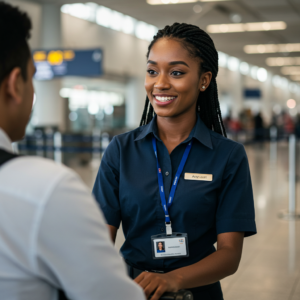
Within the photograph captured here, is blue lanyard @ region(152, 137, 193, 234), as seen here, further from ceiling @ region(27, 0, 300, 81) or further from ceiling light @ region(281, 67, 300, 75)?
ceiling light @ region(281, 67, 300, 75)

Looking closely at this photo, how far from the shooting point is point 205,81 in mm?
1725

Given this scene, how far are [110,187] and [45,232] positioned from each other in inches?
34.2

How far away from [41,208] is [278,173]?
1158cm

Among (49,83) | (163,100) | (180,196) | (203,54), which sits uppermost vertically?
(49,83)

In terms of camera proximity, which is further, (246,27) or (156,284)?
(246,27)

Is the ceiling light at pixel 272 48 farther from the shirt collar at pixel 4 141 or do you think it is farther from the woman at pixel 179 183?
the shirt collar at pixel 4 141

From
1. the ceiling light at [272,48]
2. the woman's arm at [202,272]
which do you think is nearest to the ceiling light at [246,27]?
the ceiling light at [272,48]

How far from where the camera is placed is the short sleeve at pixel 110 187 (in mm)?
1604

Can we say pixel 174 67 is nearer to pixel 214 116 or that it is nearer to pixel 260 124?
pixel 214 116

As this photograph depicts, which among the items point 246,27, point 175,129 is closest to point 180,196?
point 175,129

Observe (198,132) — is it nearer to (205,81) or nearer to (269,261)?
(205,81)

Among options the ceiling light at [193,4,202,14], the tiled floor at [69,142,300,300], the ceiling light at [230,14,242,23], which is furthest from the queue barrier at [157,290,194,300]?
the ceiling light at [230,14,242,23]

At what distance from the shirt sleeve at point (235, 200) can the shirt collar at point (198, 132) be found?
0.11 metres

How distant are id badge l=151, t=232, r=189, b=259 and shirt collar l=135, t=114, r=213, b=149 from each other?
13.6 inches
